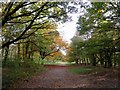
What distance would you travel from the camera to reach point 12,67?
12922mm

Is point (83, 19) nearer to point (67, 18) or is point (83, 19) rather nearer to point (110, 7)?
point (110, 7)

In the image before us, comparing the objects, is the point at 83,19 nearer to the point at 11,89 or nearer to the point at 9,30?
the point at 9,30

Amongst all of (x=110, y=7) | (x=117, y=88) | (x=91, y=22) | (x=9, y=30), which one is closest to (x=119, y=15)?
(x=110, y=7)

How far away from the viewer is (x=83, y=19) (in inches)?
546

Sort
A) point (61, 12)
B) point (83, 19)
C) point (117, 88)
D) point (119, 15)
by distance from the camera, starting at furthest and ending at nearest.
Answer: point (83, 19) < point (119, 15) < point (61, 12) < point (117, 88)

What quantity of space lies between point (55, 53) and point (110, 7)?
27.2 metres

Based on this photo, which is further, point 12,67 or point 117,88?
point 12,67

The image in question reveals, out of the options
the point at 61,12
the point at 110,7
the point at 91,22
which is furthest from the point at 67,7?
the point at 91,22

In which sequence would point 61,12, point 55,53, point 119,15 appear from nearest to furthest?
point 61,12
point 119,15
point 55,53

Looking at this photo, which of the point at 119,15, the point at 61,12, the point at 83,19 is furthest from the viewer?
the point at 83,19

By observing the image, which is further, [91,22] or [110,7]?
[91,22]

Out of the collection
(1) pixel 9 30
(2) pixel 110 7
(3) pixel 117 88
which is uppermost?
(2) pixel 110 7

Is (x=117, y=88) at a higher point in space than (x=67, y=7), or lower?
lower

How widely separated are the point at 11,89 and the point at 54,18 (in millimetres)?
3860
